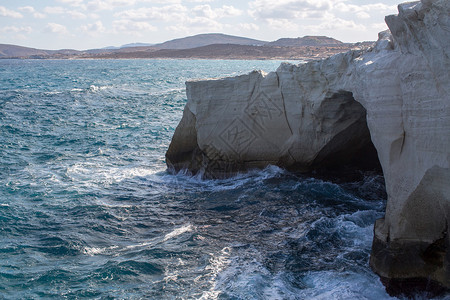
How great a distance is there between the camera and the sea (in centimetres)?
884

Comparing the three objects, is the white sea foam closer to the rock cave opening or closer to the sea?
the sea

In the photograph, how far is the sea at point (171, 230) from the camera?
8.84 meters

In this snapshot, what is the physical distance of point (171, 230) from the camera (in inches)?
457

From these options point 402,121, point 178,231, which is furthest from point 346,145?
point 178,231

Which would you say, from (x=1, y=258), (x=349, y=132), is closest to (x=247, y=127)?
(x=349, y=132)

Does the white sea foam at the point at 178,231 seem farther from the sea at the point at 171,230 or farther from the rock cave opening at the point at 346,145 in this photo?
the rock cave opening at the point at 346,145

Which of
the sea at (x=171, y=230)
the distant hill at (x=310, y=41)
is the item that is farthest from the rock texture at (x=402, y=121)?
the distant hill at (x=310, y=41)

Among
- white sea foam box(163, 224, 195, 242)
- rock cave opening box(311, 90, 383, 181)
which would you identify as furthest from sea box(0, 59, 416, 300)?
rock cave opening box(311, 90, 383, 181)

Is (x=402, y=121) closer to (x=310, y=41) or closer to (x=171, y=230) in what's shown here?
(x=171, y=230)

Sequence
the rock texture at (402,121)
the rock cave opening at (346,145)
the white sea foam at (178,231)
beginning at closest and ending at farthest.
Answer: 1. the rock texture at (402,121)
2. the white sea foam at (178,231)
3. the rock cave opening at (346,145)

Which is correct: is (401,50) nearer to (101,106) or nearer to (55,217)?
(55,217)

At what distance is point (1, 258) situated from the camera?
10.2m

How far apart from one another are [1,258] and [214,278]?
485cm

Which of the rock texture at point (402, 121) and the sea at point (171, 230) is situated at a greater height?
the rock texture at point (402, 121)
